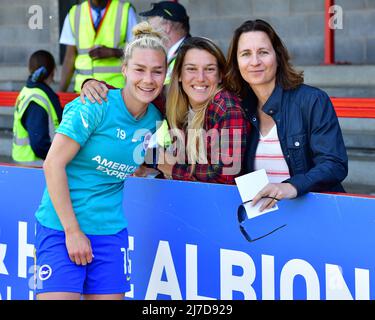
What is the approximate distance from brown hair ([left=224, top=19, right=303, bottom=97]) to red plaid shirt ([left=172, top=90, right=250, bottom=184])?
60 mm

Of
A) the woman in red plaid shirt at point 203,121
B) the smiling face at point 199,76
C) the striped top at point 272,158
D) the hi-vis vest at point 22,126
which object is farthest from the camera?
the hi-vis vest at point 22,126

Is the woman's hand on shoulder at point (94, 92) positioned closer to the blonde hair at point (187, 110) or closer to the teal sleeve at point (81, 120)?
the teal sleeve at point (81, 120)

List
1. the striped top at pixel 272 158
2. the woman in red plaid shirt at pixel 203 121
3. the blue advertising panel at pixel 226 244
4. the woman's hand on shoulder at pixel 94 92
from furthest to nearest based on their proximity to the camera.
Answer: the woman in red plaid shirt at pixel 203 121
the striped top at pixel 272 158
the woman's hand on shoulder at pixel 94 92
the blue advertising panel at pixel 226 244

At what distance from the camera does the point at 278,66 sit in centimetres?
357

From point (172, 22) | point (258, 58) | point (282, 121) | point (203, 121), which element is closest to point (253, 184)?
point (282, 121)

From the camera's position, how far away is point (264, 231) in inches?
135

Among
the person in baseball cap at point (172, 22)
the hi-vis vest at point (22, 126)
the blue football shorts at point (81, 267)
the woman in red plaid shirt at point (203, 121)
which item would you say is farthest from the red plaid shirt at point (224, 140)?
the hi-vis vest at point (22, 126)

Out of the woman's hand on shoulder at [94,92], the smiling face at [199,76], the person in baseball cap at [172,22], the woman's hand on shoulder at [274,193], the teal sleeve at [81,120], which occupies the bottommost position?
the woman's hand on shoulder at [274,193]

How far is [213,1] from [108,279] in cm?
703

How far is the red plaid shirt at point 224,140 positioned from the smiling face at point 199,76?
85 mm

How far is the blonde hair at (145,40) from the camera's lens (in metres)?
3.43

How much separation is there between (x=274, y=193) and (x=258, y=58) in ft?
1.93

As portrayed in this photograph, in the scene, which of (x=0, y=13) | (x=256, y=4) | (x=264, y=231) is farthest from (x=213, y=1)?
(x=264, y=231)

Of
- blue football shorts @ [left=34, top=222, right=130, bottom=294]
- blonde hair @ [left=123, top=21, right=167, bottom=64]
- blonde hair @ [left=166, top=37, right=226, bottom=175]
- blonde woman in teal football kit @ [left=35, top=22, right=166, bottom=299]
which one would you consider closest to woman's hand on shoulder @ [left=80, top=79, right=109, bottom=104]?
blonde woman in teal football kit @ [left=35, top=22, right=166, bottom=299]
